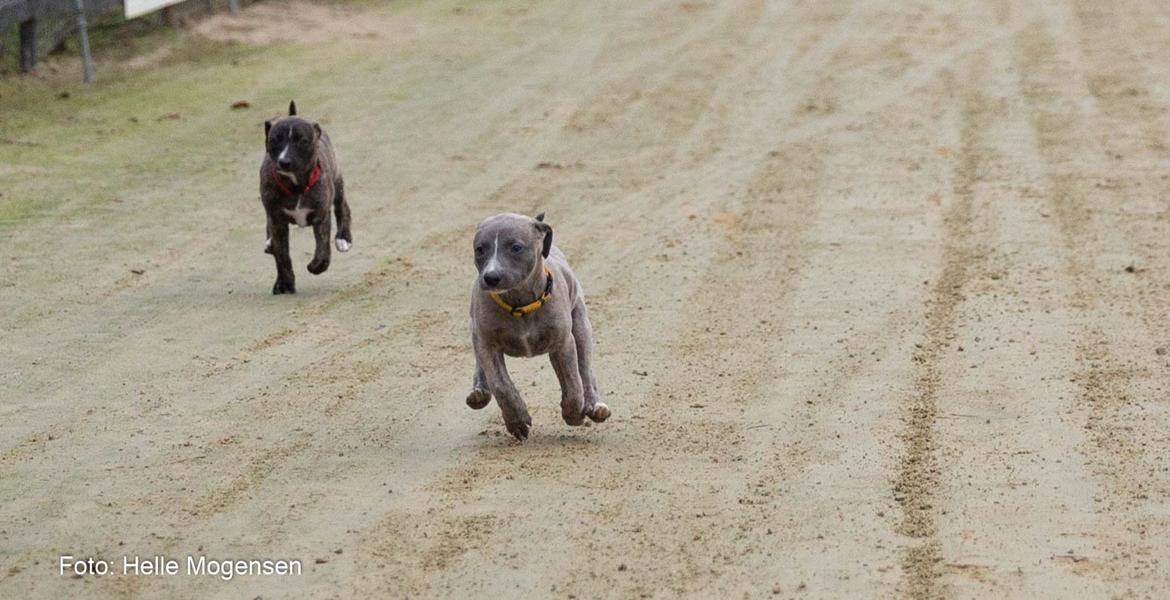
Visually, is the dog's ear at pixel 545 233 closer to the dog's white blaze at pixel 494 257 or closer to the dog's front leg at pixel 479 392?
the dog's white blaze at pixel 494 257

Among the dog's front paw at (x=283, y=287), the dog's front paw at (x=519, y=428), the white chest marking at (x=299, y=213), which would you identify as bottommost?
the dog's front paw at (x=283, y=287)

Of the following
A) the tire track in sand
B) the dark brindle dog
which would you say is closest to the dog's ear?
the tire track in sand

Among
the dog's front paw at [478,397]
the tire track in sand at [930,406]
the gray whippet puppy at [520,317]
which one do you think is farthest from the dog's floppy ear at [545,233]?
the tire track in sand at [930,406]

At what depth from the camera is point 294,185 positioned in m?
12.2

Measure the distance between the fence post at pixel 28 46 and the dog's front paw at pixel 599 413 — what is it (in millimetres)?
14305

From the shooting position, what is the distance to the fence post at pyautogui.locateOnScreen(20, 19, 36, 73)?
2108 cm

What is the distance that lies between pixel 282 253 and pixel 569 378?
4.29m

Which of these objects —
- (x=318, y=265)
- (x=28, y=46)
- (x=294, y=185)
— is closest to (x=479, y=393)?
(x=294, y=185)

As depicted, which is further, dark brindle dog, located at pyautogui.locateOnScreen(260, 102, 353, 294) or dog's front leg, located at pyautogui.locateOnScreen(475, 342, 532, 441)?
dark brindle dog, located at pyautogui.locateOnScreen(260, 102, 353, 294)

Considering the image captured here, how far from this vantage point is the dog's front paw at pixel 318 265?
12586mm

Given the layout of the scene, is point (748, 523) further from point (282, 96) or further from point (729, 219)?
point (282, 96)

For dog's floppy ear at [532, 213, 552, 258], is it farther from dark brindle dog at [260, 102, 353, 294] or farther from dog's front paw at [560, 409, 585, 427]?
dark brindle dog at [260, 102, 353, 294]

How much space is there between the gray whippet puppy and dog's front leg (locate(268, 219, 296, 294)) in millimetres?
3969

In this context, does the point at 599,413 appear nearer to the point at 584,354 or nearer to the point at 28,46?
the point at 584,354
